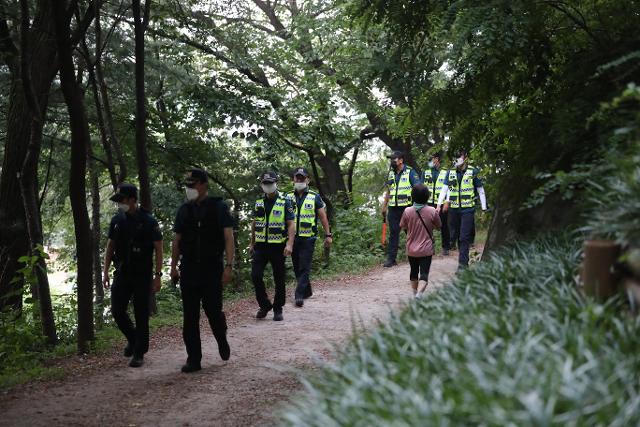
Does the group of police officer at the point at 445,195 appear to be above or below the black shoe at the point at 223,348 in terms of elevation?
above

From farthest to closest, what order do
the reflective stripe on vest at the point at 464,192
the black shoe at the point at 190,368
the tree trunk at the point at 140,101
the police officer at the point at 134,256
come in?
the reflective stripe on vest at the point at 464,192, the tree trunk at the point at 140,101, the police officer at the point at 134,256, the black shoe at the point at 190,368

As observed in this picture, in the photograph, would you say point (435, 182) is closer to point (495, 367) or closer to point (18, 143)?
point (18, 143)

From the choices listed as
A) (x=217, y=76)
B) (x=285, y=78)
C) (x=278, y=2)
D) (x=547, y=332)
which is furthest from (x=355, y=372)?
(x=278, y=2)

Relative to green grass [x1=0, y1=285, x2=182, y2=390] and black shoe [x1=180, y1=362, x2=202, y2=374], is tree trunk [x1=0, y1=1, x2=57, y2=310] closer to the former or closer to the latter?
green grass [x1=0, y1=285, x2=182, y2=390]

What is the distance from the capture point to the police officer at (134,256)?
299 inches

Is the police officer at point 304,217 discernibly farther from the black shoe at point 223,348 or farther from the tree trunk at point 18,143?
the tree trunk at point 18,143

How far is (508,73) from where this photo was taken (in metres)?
6.75

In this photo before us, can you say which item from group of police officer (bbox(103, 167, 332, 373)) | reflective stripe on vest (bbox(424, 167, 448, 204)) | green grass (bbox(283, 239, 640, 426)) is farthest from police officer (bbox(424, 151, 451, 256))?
green grass (bbox(283, 239, 640, 426))

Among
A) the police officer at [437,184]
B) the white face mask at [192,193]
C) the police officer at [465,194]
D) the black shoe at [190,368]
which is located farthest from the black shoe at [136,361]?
the police officer at [437,184]

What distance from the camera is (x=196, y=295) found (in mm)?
7082

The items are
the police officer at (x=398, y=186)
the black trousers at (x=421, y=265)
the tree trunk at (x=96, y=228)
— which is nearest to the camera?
the black trousers at (x=421, y=265)

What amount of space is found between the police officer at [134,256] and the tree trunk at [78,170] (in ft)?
2.10

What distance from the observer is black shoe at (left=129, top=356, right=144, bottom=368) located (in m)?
7.62

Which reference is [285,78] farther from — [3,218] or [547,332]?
[547,332]
